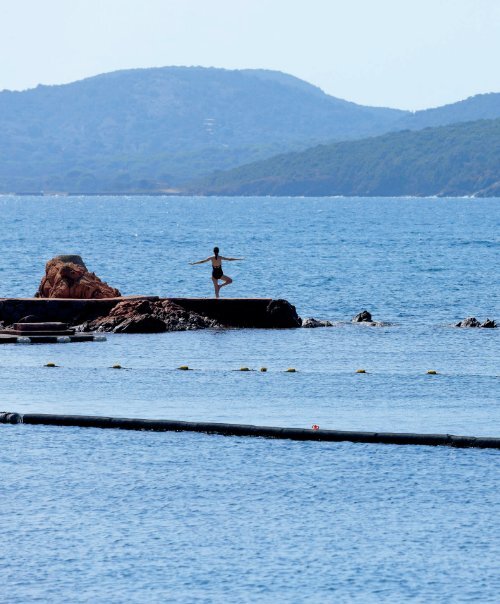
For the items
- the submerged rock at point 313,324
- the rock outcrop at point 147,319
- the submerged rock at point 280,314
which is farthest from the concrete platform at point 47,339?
the submerged rock at point 313,324

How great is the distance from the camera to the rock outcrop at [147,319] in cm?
4078

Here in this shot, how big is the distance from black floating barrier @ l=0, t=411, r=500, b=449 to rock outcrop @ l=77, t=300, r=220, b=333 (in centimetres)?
1673

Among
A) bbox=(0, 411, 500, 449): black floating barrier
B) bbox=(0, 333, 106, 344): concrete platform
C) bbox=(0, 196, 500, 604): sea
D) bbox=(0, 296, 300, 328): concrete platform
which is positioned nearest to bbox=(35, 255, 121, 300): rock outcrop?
bbox=(0, 296, 300, 328): concrete platform

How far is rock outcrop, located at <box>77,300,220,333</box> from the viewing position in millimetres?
40781

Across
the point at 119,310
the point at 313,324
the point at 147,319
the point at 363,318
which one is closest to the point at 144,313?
the point at 147,319

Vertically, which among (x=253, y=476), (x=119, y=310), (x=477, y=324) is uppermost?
(x=119, y=310)

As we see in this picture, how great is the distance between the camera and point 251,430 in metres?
22.4

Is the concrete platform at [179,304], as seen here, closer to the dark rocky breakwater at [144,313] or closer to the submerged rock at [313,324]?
the dark rocky breakwater at [144,313]

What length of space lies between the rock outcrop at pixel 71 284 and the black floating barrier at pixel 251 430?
60.9ft

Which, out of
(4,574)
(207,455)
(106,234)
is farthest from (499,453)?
(106,234)

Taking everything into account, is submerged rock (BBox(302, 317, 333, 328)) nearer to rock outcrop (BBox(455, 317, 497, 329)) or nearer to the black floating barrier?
rock outcrop (BBox(455, 317, 497, 329))

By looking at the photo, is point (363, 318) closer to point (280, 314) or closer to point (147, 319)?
point (280, 314)

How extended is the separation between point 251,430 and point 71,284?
20968mm

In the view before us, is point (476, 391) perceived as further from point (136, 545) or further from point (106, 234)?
point (106, 234)
